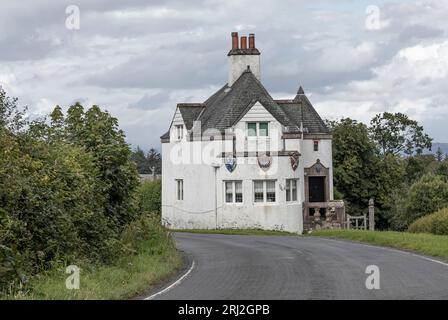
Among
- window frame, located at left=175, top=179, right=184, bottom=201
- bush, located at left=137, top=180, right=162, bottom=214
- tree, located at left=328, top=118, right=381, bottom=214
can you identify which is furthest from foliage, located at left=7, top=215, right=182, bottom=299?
tree, located at left=328, top=118, right=381, bottom=214

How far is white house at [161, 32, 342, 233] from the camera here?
49062 millimetres

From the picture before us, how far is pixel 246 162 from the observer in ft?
161

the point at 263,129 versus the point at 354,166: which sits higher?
the point at 263,129

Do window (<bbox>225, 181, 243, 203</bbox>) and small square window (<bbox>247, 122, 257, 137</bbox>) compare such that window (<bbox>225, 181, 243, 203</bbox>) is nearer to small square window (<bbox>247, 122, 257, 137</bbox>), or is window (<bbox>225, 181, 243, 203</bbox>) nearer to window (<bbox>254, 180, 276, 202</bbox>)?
window (<bbox>254, 180, 276, 202</bbox>)

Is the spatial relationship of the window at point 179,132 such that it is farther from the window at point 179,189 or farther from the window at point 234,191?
the window at point 234,191

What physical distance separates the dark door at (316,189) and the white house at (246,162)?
7 cm

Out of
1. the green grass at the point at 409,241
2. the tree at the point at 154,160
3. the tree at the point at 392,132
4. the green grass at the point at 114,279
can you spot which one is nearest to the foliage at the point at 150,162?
the tree at the point at 154,160

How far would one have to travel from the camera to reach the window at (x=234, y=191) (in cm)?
4944

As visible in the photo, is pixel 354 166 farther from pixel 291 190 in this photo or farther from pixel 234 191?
pixel 234 191

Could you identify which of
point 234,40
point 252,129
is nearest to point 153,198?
point 234,40

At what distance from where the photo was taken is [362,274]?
61.3ft

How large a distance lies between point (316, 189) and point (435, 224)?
19.0 m

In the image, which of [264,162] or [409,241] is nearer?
[409,241]

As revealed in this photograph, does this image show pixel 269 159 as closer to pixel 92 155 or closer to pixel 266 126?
pixel 266 126
